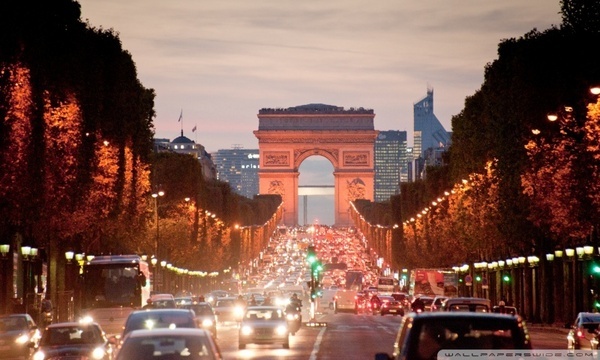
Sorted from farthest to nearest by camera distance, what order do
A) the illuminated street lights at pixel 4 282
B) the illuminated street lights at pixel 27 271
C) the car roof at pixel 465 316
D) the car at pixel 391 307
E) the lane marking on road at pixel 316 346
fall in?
the car at pixel 391 307, the illuminated street lights at pixel 27 271, the illuminated street lights at pixel 4 282, the lane marking on road at pixel 316 346, the car roof at pixel 465 316

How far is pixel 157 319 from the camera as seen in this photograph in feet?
103

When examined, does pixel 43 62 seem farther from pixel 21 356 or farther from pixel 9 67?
pixel 21 356

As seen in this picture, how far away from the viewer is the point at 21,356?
4125cm

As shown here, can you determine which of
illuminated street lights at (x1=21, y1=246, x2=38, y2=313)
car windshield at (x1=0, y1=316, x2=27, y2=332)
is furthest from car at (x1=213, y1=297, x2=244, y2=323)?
car windshield at (x1=0, y1=316, x2=27, y2=332)

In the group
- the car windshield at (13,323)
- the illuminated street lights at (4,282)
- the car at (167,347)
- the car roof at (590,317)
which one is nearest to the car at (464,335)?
the car at (167,347)

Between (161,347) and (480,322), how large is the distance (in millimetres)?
4586

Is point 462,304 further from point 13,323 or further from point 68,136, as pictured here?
point 68,136

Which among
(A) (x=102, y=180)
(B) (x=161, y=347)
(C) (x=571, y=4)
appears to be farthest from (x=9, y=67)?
(B) (x=161, y=347)

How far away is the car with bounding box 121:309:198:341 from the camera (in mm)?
30719

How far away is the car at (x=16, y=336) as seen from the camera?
40812mm

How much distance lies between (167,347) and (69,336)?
13.1 m

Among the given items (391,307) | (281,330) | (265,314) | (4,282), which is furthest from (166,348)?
(391,307)

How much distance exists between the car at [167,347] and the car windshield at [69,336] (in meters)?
12.5

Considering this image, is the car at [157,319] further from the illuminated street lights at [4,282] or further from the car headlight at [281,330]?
the illuminated street lights at [4,282]
